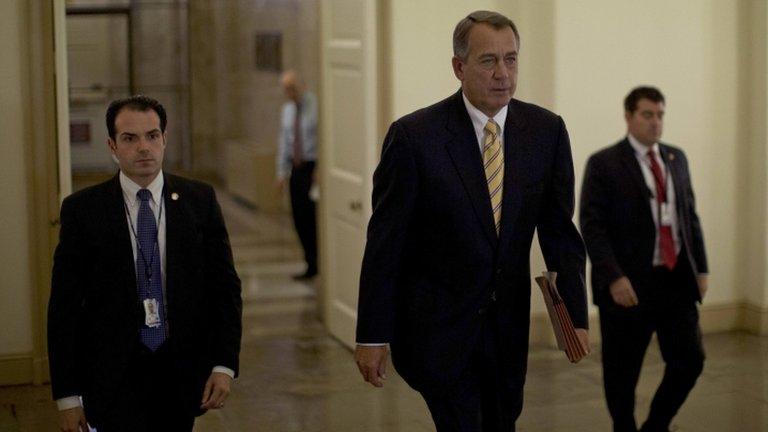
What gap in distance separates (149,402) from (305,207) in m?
7.16

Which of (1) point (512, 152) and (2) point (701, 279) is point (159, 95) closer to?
(2) point (701, 279)

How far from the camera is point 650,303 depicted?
18.8ft

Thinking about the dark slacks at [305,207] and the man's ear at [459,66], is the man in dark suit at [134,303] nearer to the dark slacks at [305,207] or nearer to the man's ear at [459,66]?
the man's ear at [459,66]

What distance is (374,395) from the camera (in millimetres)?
7223

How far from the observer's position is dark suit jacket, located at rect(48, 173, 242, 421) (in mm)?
3850

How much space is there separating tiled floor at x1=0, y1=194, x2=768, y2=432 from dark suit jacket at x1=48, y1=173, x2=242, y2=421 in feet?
8.76

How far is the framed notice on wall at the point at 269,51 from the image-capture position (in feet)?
55.0

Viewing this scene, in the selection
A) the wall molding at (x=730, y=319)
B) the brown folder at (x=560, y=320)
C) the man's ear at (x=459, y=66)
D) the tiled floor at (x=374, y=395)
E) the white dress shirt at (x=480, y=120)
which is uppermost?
the man's ear at (x=459, y=66)

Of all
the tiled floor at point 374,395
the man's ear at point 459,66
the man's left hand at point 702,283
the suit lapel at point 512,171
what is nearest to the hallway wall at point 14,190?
the tiled floor at point 374,395

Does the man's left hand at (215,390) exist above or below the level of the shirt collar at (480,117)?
below

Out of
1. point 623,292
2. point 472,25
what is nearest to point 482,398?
point 472,25

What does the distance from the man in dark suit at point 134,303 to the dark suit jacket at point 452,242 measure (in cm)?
54

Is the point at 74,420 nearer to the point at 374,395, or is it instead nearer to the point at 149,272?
the point at 149,272

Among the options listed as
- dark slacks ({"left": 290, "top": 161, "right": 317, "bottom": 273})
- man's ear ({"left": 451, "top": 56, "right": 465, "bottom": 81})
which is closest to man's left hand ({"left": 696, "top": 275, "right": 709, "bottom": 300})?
man's ear ({"left": 451, "top": 56, "right": 465, "bottom": 81})
